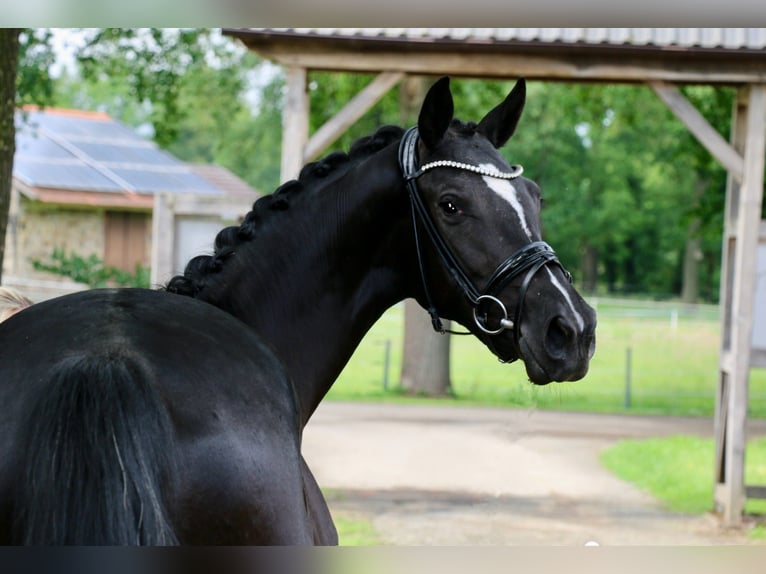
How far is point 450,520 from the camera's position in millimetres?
7219

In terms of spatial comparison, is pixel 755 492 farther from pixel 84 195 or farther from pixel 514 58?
pixel 84 195

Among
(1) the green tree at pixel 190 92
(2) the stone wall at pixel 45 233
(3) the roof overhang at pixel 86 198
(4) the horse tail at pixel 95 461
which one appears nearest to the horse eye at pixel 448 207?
(4) the horse tail at pixel 95 461

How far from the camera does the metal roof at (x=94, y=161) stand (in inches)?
858

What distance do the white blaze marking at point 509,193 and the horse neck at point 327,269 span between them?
0.29 meters

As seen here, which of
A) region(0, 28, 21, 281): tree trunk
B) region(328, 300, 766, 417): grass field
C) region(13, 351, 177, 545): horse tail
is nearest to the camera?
region(13, 351, 177, 545): horse tail

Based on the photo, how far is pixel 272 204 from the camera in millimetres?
2559

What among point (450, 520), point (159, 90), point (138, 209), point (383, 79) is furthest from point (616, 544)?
A: point (138, 209)

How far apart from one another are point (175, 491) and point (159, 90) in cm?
950

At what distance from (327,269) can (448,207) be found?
404 millimetres

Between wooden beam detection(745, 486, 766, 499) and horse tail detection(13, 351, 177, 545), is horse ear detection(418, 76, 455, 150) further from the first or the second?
wooden beam detection(745, 486, 766, 499)

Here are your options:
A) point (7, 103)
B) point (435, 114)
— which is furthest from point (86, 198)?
point (435, 114)

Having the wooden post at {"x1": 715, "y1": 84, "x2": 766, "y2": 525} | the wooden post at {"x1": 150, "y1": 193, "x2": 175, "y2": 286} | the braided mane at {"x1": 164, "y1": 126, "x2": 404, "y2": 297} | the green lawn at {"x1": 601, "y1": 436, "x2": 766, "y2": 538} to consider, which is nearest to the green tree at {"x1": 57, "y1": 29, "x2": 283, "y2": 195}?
the wooden post at {"x1": 150, "y1": 193, "x2": 175, "y2": 286}

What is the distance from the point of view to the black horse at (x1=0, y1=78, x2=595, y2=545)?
1.56 metres

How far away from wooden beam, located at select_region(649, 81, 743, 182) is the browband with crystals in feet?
16.4
